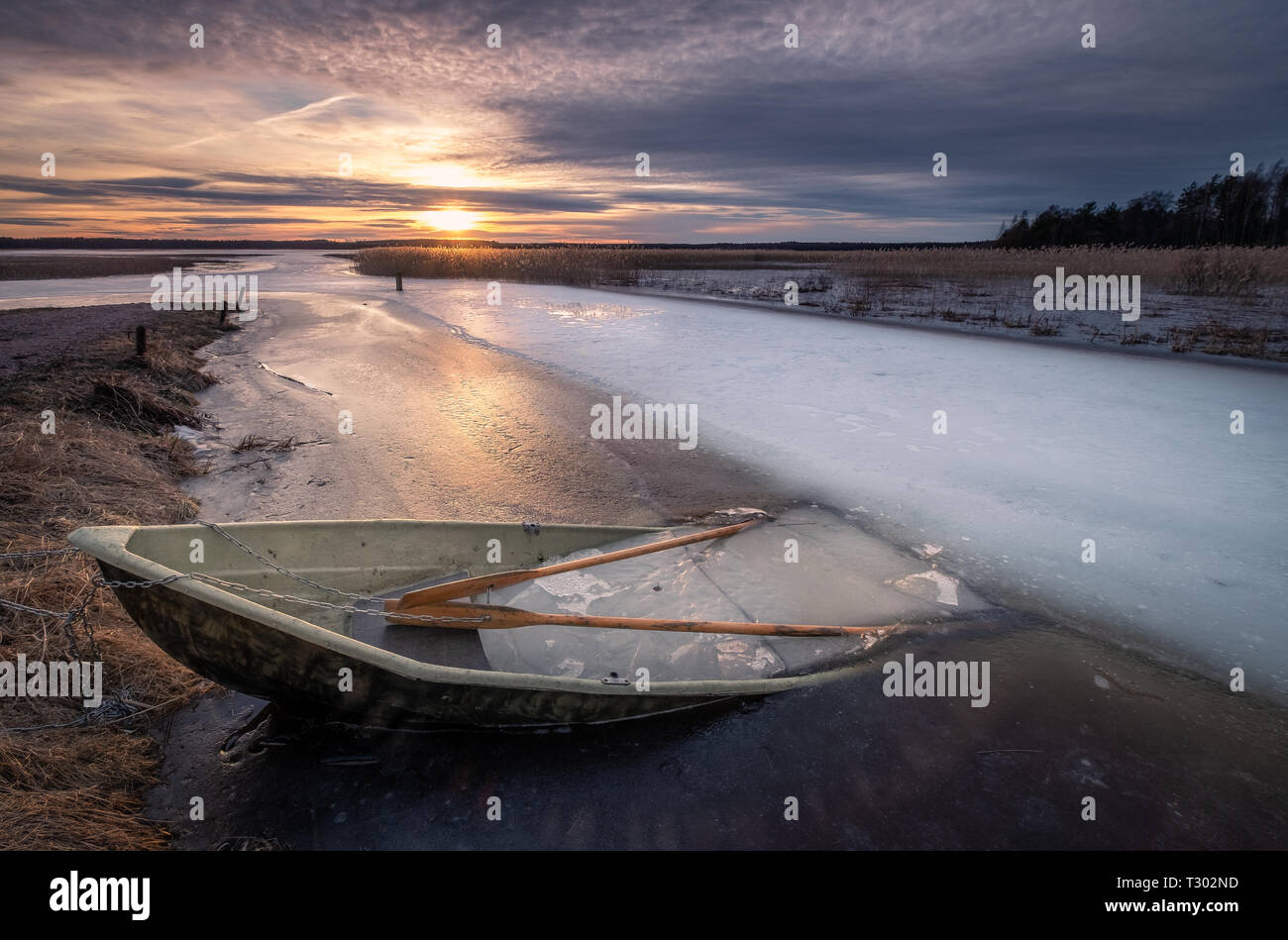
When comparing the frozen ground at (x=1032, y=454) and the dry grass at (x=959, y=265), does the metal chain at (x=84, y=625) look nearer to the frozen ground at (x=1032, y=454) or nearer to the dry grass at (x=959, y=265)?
the frozen ground at (x=1032, y=454)

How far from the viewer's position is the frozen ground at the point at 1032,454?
4.27 metres

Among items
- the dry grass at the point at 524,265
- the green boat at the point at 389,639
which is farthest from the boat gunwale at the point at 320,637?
the dry grass at the point at 524,265

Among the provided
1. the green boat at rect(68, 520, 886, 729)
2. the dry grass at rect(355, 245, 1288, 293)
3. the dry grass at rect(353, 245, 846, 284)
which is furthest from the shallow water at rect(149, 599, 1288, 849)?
the dry grass at rect(353, 245, 846, 284)

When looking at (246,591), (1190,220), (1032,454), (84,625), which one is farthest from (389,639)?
(1190,220)

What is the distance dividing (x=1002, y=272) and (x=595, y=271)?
1719 centimetres

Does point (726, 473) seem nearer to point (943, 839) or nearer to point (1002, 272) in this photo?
point (943, 839)

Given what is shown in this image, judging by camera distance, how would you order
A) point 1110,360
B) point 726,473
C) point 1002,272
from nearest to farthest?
point 726,473 < point 1110,360 < point 1002,272

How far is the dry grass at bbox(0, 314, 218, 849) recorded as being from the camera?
252 cm

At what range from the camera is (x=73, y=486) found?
4.97 m

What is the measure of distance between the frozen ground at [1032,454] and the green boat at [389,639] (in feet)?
6.32

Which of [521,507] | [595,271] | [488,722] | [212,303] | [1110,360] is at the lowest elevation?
[488,722]

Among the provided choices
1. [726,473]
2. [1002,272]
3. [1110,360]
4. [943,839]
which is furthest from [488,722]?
[1002,272]
